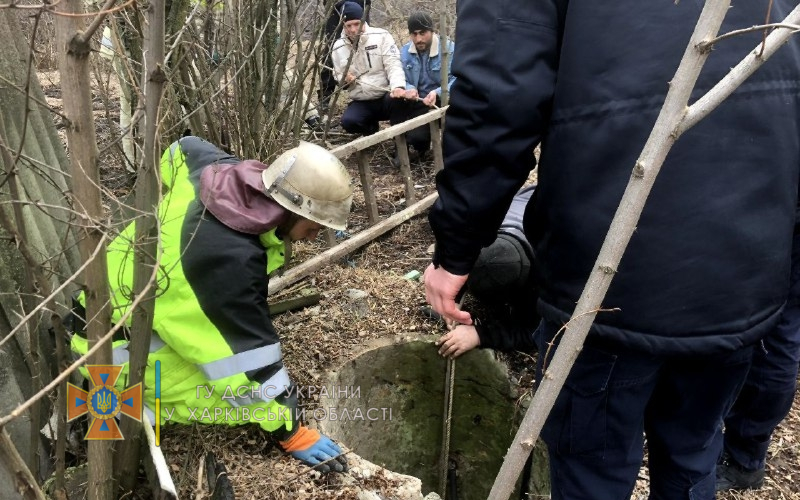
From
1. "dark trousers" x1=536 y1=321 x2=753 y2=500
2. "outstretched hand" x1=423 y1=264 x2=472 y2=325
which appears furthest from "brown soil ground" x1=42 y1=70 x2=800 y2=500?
"outstretched hand" x1=423 y1=264 x2=472 y2=325

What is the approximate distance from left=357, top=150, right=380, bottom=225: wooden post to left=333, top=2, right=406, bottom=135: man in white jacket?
2058mm

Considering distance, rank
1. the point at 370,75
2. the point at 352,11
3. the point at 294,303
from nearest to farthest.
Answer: the point at 294,303 → the point at 352,11 → the point at 370,75

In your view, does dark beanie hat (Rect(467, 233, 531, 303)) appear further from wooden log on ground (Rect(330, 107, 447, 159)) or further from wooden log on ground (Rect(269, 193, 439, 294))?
wooden log on ground (Rect(330, 107, 447, 159))

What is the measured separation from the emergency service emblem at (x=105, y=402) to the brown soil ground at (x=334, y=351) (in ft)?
1.92

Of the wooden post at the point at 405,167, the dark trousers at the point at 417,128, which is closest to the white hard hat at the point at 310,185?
the wooden post at the point at 405,167

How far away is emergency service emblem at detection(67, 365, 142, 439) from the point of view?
1.69 m

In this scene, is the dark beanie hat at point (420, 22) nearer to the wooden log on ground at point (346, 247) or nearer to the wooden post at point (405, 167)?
the wooden post at point (405, 167)

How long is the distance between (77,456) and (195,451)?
1.79 ft

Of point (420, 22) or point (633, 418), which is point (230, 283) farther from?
point (420, 22)

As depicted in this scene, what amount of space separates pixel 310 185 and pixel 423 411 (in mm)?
2155

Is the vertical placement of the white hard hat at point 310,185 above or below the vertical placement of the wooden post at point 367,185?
above

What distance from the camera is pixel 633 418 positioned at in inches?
65.2

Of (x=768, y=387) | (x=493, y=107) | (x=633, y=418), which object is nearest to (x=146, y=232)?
(x=493, y=107)

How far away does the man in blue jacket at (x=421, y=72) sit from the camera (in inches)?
263
